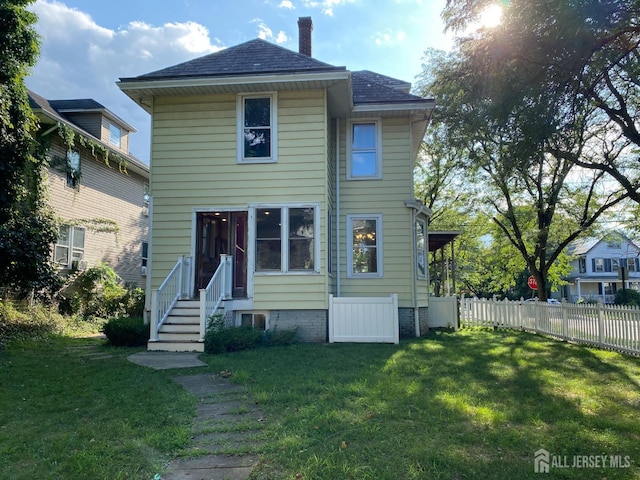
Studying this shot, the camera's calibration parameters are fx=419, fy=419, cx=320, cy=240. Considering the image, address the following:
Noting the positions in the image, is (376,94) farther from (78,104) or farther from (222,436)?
(78,104)

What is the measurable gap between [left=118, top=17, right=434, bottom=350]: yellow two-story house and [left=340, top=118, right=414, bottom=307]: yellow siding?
39 mm

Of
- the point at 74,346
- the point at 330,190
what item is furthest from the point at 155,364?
the point at 330,190

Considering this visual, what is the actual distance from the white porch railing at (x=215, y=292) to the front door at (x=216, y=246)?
0.62 meters

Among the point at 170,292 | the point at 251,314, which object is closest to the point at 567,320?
the point at 251,314

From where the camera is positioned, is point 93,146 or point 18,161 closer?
point 18,161

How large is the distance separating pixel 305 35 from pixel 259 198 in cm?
671

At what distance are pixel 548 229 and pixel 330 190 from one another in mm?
11682

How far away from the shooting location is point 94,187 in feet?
56.0

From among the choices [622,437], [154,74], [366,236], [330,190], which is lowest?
[622,437]

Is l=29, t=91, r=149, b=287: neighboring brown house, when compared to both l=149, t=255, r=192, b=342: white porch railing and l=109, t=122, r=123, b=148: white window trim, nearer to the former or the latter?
l=109, t=122, r=123, b=148: white window trim

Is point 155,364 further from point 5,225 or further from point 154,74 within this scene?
point 154,74

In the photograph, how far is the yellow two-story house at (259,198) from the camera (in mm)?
9945

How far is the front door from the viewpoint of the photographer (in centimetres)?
1067

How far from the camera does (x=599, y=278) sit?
4447cm
